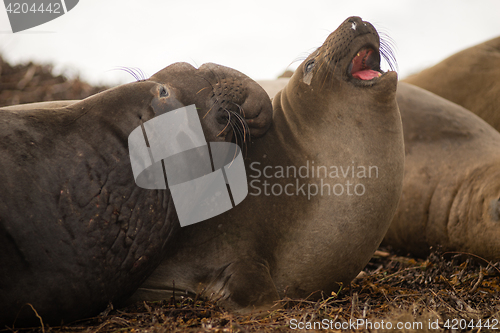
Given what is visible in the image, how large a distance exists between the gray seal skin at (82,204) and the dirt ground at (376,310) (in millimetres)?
166

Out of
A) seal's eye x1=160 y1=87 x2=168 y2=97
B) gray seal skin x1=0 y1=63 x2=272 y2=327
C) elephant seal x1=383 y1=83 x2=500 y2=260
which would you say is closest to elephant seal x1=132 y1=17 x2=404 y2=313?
gray seal skin x1=0 y1=63 x2=272 y2=327

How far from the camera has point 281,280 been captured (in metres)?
2.60

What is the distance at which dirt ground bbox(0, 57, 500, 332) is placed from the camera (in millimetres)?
1888

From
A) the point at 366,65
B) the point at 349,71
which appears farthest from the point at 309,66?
the point at 366,65

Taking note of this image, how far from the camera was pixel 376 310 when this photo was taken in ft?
7.25

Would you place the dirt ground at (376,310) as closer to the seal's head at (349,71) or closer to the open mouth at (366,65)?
the seal's head at (349,71)

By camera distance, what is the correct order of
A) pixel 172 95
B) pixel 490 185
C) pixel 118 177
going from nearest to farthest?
pixel 118 177 < pixel 172 95 < pixel 490 185

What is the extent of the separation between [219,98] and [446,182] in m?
2.26

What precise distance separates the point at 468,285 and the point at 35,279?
2.51 m

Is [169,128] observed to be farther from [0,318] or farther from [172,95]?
[0,318]

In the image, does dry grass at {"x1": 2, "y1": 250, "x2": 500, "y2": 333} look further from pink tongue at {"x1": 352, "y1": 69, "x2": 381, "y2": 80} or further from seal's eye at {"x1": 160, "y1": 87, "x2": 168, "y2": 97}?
pink tongue at {"x1": 352, "y1": 69, "x2": 381, "y2": 80}

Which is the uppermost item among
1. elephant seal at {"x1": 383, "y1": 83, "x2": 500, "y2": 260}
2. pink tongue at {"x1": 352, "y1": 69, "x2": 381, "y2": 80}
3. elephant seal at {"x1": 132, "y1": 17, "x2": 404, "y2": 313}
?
pink tongue at {"x1": 352, "y1": 69, "x2": 381, "y2": 80}

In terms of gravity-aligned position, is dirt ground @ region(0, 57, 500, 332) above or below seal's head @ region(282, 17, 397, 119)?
below

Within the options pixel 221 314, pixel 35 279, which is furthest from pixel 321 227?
pixel 35 279
